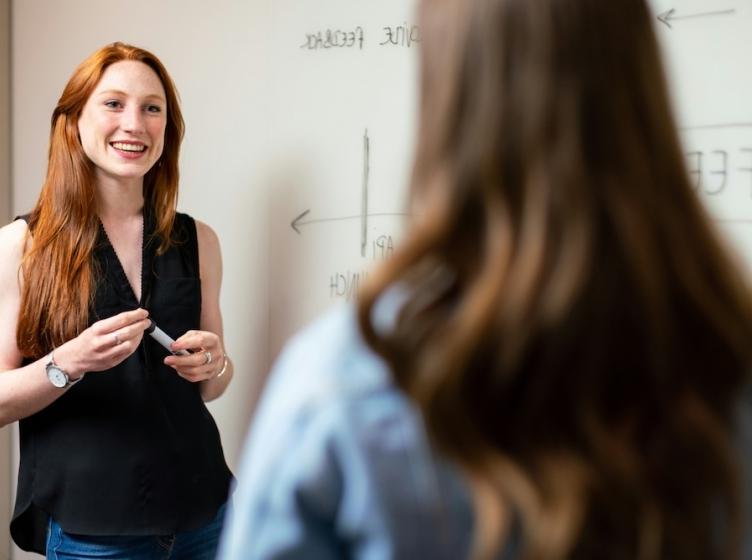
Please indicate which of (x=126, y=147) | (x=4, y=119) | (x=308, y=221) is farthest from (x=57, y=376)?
(x=4, y=119)

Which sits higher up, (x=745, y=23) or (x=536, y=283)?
(x=745, y=23)

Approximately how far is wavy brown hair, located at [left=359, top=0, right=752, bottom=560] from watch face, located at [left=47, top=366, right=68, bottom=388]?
1077 mm

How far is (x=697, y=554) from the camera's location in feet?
1.83

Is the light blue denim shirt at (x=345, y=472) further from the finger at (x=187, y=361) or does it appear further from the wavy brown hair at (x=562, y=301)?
the finger at (x=187, y=361)

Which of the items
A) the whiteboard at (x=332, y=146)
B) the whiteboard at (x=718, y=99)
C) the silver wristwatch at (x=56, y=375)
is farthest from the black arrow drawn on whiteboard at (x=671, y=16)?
the silver wristwatch at (x=56, y=375)

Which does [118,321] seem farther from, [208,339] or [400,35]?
[400,35]

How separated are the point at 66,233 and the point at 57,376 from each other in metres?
0.27

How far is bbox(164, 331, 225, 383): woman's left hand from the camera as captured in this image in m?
1.56

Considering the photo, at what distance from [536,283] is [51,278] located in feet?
3.93

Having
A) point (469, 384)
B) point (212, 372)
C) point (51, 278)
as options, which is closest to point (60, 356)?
point (51, 278)

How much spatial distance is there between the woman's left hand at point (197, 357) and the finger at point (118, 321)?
10 cm

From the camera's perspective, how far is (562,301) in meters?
0.52

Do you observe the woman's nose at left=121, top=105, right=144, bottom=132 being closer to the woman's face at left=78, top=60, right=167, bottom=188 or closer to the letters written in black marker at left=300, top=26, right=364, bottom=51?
the woman's face at left=78, top=60, right=167, bottom=188

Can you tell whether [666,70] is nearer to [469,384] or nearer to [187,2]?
[469,384]
